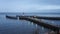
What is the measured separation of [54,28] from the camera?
5.22m

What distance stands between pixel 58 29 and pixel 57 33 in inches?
12.4

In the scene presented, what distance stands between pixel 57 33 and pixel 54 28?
0.29 metres

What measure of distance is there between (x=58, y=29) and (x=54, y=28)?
17cm

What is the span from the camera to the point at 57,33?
538cm

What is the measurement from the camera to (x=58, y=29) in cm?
511
